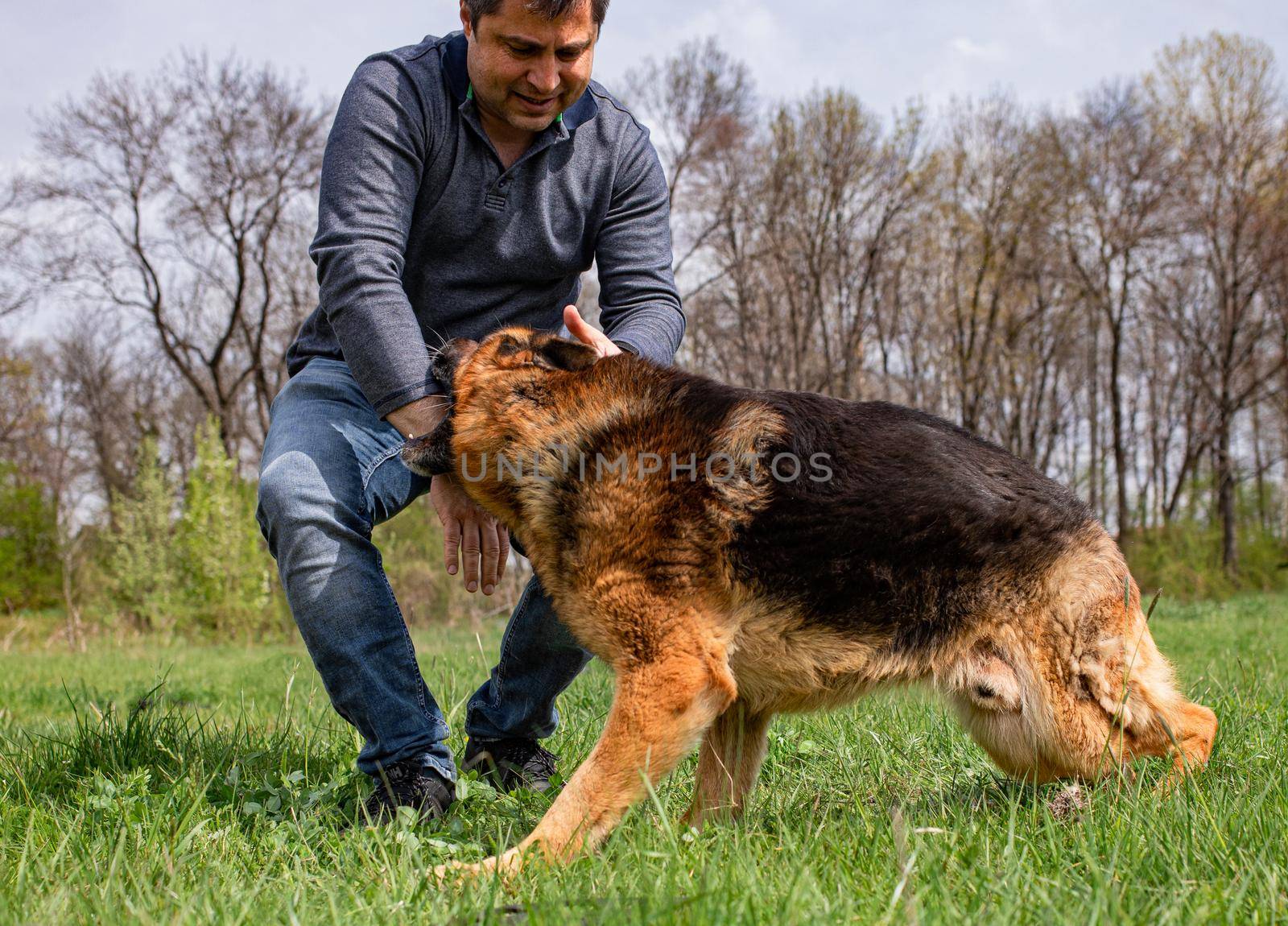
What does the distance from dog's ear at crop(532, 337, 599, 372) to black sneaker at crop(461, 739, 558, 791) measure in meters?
1.63

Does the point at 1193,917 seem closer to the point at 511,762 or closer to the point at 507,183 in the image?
the point at 511,762

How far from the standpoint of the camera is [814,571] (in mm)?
2730

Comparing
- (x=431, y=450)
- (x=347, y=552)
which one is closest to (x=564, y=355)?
(x=431, y=450)

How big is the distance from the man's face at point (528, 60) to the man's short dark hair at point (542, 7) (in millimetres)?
13

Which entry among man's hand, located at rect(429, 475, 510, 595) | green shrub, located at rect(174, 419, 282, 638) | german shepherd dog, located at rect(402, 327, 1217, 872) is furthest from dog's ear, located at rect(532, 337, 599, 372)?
green shrub, located at rect(174, 419, 282, 638)

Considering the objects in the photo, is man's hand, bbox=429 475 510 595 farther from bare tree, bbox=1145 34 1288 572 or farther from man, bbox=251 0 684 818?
bare tree, bbox=1145 34 1288 572

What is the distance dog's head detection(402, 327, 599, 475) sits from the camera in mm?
3049

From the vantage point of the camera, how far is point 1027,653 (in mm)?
2814

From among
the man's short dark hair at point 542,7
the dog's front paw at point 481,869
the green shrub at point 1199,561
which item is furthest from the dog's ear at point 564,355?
the green shrub at point 1199,561

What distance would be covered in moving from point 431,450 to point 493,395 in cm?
29

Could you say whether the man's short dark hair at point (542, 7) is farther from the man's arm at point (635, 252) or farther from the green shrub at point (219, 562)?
the green shrub at point (219, 562)

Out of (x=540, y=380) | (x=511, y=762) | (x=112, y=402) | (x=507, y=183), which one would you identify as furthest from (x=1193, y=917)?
(x=112, y=402)

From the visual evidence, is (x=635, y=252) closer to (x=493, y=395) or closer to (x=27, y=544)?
(x=493, y=395)

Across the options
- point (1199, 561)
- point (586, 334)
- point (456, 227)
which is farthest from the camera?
point (1199, 561)
